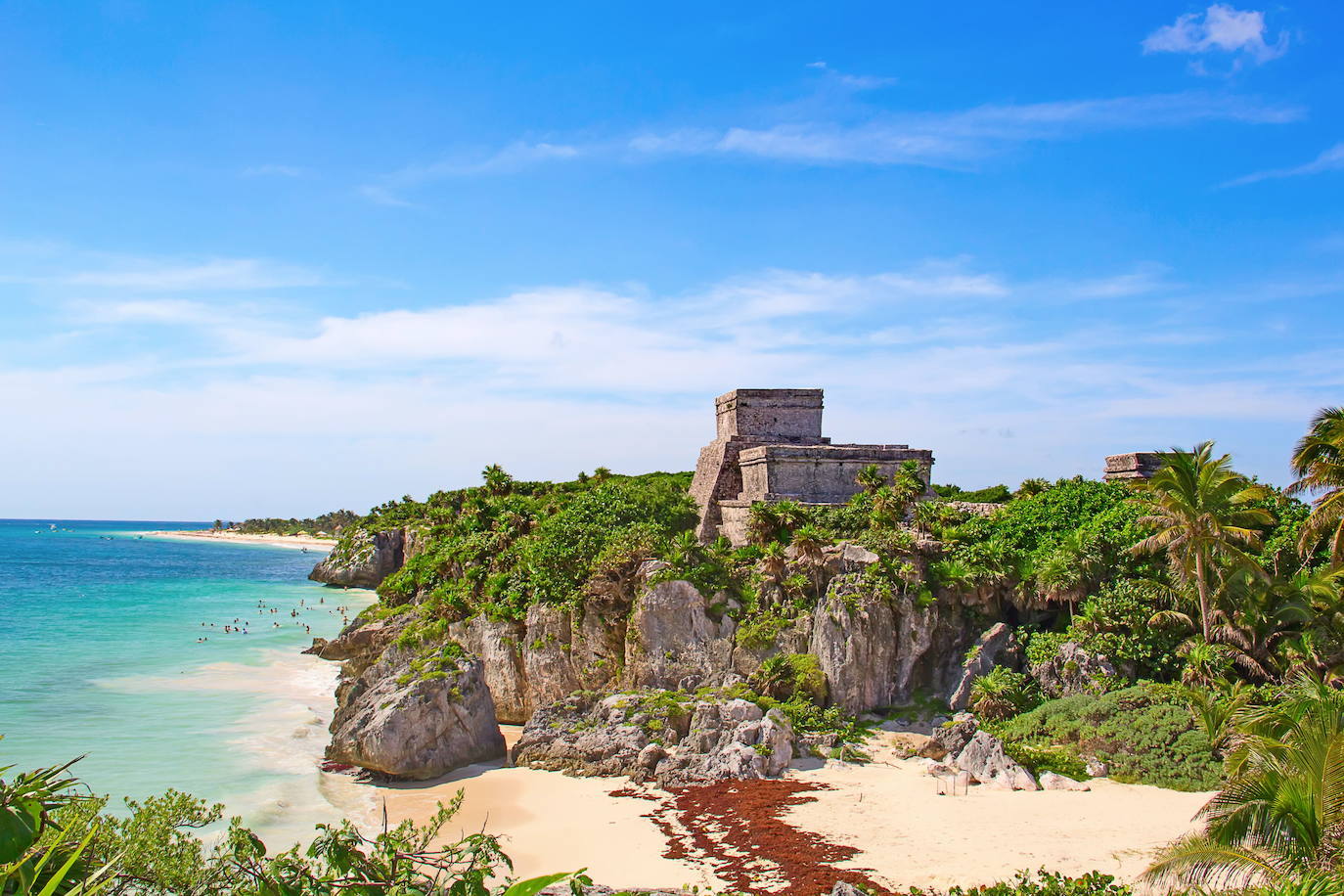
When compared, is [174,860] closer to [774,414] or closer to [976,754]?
[976,754]

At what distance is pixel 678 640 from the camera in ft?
84.9

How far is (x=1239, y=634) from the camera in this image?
20156 mm

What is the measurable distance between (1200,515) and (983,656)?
21.8ft

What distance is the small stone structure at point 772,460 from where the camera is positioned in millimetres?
30484

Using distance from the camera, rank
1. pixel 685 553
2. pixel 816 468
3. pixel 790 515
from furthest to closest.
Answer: pixel 816 468, pixel 790 515, pixel 685 553

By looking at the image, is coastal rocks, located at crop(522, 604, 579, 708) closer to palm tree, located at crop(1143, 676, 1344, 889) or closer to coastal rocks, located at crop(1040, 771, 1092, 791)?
coastal rocks, located at crop(1040, 771, 1092, 791)

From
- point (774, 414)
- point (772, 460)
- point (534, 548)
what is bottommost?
point (534, 548)

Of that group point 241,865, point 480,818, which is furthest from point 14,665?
point 241,865

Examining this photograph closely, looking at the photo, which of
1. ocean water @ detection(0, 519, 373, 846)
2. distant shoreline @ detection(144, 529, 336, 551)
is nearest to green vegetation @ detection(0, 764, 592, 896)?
ocean water @ detection(0, 519, 373, 846)

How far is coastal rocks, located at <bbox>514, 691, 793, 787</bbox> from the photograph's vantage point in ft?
65.7

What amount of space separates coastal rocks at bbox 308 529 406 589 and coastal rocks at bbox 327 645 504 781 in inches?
1923

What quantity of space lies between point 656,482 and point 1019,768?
22.9 m

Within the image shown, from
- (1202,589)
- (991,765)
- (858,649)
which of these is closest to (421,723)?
(858,649)

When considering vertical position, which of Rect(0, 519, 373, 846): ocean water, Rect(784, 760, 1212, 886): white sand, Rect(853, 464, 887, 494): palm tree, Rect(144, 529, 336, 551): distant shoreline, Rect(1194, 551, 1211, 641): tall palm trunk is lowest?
Rect(144, 529, 336, 551): distant shoreline
